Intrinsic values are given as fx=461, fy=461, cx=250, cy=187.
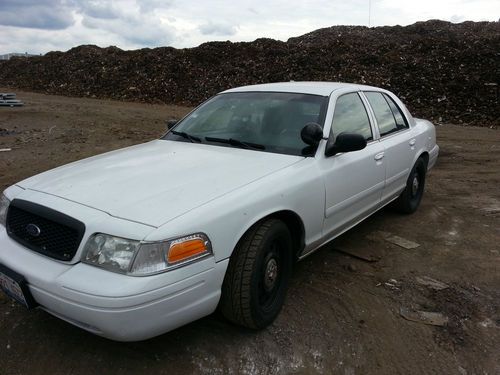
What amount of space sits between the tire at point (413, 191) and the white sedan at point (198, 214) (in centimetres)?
109

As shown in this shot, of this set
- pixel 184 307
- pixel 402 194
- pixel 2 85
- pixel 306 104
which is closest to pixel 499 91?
pixel 402 194

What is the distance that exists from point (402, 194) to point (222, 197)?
3.11 m

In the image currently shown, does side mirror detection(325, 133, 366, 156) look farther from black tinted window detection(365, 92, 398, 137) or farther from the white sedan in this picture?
black tinted window detection(365, 92, 398, 137)

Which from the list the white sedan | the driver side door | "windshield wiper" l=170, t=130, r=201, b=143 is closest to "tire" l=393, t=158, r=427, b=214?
the driver side door

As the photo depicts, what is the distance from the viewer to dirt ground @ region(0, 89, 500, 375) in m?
2.74

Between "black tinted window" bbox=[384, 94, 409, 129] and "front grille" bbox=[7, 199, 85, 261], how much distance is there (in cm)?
365

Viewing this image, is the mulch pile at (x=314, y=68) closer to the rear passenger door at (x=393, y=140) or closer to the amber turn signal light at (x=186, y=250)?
the rear passenger door at (x=393, y=140)

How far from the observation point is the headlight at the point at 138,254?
7.67 ft

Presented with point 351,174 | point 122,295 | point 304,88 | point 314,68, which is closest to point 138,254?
point 122,295

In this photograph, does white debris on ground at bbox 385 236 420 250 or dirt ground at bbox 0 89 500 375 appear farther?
white debris on ground at bbox 385 236 420 250

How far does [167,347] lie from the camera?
9.33ft

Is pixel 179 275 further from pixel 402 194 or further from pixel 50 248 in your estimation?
pixel 402 194

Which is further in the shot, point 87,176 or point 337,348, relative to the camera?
point 87,176

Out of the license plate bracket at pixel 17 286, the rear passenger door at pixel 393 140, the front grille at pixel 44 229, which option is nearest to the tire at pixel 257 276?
the front grille at pixel 44 229
